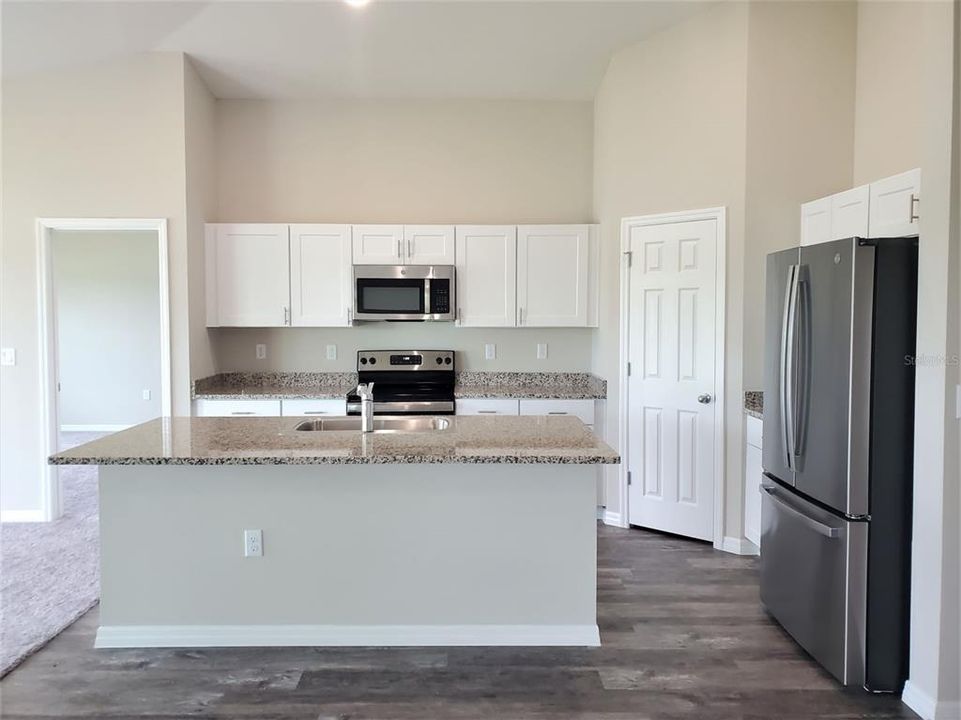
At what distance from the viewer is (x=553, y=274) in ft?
15.1

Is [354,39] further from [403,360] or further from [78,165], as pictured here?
[403,360]

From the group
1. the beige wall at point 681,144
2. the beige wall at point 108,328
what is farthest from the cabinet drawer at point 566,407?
the beige wall at point 108,328

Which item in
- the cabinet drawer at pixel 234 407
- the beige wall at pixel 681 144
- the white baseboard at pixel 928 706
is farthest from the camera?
the cabinet drawer at pixel 234 407

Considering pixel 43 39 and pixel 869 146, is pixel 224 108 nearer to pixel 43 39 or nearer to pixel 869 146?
pixel 43 39

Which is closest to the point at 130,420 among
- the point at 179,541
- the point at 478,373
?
the point at 478,373

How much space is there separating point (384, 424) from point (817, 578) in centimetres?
202

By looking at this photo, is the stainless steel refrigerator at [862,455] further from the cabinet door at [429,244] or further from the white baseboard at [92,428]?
the white baseboard at [92,428]

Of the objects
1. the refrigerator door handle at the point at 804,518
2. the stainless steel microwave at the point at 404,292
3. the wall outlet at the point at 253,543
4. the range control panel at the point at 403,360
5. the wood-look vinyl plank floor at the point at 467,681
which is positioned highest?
the stainless steel microwave at the point at 404,292

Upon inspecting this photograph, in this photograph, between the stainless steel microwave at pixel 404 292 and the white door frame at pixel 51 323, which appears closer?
the white door frame at pixel 51 323

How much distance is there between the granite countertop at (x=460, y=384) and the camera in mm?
4406

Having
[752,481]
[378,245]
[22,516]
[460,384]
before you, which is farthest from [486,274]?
[22,516]

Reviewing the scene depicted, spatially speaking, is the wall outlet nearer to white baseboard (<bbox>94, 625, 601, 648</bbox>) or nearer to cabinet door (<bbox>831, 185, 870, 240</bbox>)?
white baseboard (<bbox>94, 625, 601, 648</bbox>)

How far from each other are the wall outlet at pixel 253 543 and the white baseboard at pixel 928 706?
254 centimetres

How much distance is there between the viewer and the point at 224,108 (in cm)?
480
